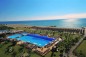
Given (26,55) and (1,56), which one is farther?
(1,56)

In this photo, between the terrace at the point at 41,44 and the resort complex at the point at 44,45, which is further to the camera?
the terrace at the point at 41,44

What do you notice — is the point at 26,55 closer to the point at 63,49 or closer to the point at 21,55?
the point at 21,55

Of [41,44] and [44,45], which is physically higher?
[44,45]

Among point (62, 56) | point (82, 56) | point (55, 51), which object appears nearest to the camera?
point (82, 56)

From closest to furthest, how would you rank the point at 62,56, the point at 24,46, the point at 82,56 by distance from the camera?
the point at 82,56
the point at 62,56
the point at 24,46

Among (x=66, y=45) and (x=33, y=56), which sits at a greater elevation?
(x=66, y=45)

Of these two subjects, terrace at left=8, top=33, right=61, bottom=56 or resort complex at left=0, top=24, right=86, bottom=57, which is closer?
resort complex at left=0, top=24, right=86, bottom=57

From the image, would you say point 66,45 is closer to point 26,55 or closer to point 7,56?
point 26,55

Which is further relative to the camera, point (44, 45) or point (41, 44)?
point (41, 44)

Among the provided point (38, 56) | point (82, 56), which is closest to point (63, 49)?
point (82, 56)

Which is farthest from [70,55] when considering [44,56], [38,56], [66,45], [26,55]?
[26,55]
